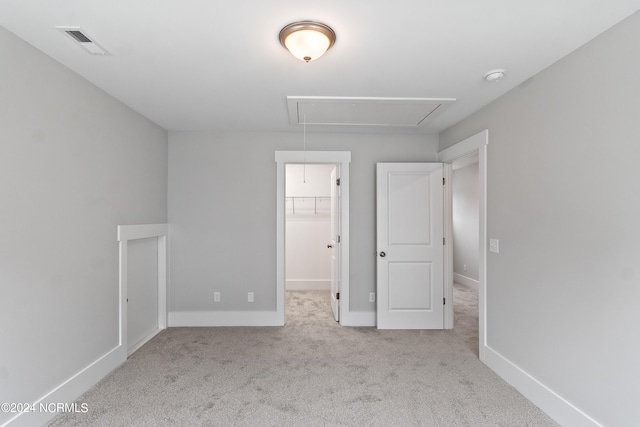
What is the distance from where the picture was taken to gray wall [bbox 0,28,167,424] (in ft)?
6.17

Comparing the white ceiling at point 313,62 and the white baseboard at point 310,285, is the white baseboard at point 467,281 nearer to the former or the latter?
the white baseboard at point 310,285

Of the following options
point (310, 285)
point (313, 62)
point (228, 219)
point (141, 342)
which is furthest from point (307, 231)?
point (313, 62)

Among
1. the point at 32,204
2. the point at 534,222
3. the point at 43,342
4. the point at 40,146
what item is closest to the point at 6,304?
the point at 43,342

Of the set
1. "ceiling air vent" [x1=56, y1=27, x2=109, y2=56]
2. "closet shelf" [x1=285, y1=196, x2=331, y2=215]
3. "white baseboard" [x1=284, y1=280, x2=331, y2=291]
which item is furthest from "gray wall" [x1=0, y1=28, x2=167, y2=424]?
"white baseboard" [x1=284, y1=280, x2=331, y2=291]

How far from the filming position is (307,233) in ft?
19.8

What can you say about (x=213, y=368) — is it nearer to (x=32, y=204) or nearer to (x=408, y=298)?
(x=32, y=204)

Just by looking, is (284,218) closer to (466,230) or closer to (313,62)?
(313,62)

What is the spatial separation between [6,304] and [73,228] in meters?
0.65

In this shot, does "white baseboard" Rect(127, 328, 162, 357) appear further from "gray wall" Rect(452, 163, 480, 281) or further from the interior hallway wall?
"gray wall" Rect(452, 163, 480, 281)

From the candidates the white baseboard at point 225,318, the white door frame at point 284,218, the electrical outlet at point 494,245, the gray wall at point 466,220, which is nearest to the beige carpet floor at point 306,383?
the white baseboard at point 225,318

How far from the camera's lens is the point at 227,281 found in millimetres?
3990

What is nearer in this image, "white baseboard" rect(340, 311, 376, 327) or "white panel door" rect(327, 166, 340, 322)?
"white baseboard" rect(340, 311, 376, 327)

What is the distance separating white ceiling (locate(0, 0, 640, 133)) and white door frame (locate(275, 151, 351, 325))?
1086 mm

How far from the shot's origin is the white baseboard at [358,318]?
3973 millimetres
